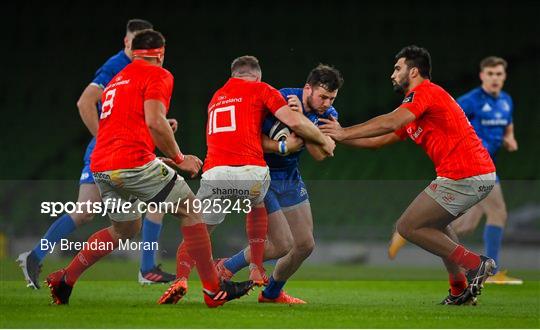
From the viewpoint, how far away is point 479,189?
26.4 feet

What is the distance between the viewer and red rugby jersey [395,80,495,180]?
7.93 meters

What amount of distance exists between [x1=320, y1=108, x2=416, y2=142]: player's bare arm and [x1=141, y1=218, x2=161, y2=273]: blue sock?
2.32 metres

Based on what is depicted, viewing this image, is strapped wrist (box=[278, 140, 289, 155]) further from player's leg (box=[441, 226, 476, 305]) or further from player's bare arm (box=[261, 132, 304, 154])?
player's leg (box=[441, 226, 476, 305])

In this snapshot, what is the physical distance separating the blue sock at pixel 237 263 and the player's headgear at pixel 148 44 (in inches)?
75.2

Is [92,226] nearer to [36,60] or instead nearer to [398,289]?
[36,60]

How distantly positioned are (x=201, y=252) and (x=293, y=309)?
82 cm

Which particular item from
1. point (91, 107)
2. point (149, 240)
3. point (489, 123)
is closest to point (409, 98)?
point (91, 107)

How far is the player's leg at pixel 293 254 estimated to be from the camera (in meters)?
8.05

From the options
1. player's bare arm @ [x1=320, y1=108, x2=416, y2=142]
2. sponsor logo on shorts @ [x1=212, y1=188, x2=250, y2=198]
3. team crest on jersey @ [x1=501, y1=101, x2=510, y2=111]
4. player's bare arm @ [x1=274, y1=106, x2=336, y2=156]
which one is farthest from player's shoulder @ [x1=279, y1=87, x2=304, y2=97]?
team crest on jersey @ [x1=501, y1=101, x2=510, y2=111]

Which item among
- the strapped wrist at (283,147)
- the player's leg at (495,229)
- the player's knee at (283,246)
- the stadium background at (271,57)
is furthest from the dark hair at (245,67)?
the stadium background at (271,57)

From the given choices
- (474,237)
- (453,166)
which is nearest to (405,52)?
(453,166)

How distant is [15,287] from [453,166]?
4.08 m

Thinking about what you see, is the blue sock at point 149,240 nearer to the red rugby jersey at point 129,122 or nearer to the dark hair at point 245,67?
the dark hair at point 245,67

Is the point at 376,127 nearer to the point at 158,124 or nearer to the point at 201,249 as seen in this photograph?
the point at 201,249
